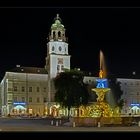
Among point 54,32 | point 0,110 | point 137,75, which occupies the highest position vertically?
point 54,32

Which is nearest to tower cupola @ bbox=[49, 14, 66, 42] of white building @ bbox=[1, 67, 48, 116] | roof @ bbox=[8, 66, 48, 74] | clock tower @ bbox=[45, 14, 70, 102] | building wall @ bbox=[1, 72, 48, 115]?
clock tower @ bbox=[45, 14, 70, 102]

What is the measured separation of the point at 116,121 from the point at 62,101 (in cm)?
2122

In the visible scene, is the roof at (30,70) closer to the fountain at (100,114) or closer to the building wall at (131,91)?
the building wall at (131,91)

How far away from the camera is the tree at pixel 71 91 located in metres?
46.0

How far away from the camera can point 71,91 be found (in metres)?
46.3

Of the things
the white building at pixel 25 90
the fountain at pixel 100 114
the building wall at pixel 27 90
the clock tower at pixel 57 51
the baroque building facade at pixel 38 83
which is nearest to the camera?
the fountain at pixel 100 114

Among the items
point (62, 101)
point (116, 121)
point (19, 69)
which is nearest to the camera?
point (116, 121)

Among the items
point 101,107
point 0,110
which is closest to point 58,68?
point 0,110

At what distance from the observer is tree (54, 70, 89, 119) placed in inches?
1811

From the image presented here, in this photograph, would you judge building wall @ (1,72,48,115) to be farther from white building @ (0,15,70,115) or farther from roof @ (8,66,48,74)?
roof @ (8,66,48,74)

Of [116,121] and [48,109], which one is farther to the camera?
[48,109]

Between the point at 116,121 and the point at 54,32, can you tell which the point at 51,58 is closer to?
the point at 54,32

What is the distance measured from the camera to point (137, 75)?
276 ft

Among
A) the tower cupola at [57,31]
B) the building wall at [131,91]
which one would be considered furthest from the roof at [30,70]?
the building wall at [131,91]
